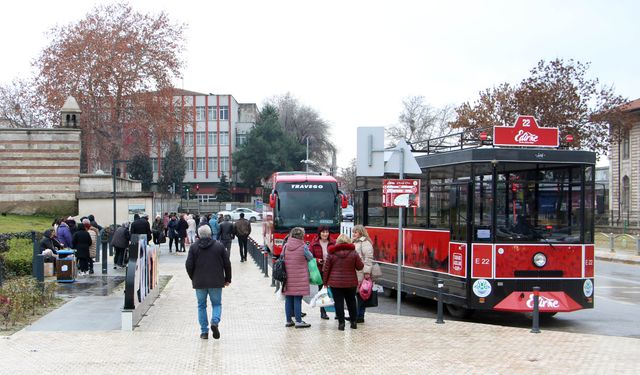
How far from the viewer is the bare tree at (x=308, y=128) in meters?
103

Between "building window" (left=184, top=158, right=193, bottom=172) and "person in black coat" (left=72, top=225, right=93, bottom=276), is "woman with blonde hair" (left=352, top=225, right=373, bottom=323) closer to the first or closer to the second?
"person in black coat" (left=72, top=225, right=93, bottom=276)

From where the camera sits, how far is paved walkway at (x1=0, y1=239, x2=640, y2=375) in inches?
373

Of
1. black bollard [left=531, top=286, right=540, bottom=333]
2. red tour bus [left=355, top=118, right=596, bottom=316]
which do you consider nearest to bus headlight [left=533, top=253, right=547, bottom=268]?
red tour bus [left=355, top=118, right=596, bottom=316]

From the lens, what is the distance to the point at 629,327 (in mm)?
13953

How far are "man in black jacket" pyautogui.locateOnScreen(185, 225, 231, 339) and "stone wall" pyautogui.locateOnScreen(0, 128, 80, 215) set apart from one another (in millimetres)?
33202

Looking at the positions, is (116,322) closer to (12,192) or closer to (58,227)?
(58,227)

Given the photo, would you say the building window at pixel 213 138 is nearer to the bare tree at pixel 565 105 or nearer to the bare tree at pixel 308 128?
the bare tree at pixel 308 128

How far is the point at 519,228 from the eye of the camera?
13523 mm

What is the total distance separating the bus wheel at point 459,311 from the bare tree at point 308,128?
3358 inches

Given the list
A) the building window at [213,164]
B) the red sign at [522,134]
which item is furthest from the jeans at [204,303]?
the building window at [213,164]

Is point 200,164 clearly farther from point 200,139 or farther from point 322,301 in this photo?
point 322,301

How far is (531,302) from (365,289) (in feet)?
9.21

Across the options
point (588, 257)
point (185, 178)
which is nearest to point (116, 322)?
point (588, 257)

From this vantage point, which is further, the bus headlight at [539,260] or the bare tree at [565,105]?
the bare tree at [565,105]
